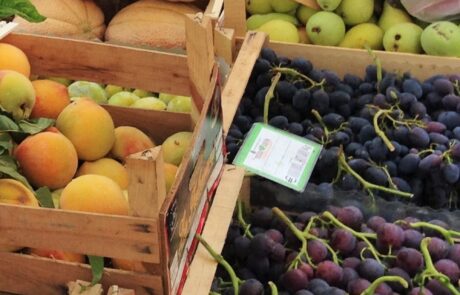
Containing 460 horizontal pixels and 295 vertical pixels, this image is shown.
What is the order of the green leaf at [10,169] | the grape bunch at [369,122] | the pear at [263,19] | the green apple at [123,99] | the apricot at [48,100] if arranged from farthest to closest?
the pear at [263,19] → the green apple at [123,99] → the grape bunch at [369,122] → the apricot at [48,100] → the green leaf at [10,169]

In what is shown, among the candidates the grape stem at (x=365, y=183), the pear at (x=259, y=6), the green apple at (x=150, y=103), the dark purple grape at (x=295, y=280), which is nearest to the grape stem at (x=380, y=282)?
the dark purple grape at (x=295, y=280)

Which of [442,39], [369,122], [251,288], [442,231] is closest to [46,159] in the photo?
[251,288]

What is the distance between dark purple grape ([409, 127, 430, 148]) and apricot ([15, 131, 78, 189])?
807 mm

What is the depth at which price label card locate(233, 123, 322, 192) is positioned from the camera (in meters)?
1.55

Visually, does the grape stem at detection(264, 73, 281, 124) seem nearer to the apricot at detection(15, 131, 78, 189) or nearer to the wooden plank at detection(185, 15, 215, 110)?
the wooden plank at detection(185, 15, 215, 110)

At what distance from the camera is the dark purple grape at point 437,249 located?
1.34m

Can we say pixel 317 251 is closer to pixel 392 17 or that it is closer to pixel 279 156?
pixel 279 156

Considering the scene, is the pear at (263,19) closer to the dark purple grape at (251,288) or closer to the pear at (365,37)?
the pear at (365,37)

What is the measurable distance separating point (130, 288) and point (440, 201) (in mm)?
827

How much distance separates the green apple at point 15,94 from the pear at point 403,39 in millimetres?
1177

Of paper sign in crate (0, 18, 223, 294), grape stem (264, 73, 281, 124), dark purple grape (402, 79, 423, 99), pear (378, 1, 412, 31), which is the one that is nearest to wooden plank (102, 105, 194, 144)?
paper sign in crate (0, 18, 223, 294)

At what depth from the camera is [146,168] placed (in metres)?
0.93

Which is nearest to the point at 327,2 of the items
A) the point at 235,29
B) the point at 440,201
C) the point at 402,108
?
the point at 235,29

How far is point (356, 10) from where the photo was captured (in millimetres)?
2203
